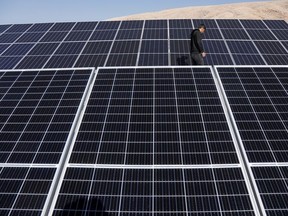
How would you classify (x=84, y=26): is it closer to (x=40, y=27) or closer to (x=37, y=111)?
(x=40, y=27)

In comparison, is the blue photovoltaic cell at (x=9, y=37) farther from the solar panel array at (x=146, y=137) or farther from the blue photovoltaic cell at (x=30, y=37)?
the solar panel array at (x=146, y=137)

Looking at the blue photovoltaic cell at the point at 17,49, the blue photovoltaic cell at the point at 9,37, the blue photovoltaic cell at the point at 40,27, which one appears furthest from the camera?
the blue photovoltaic cell at the point at 40,27

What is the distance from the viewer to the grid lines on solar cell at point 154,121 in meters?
7.46

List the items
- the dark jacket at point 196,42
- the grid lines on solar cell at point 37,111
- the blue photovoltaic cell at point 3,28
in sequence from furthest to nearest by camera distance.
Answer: the blue photovoltaic cell at point 3,28
the dark jacket at point 196,42
the grid lines on solar cell at point 37,111

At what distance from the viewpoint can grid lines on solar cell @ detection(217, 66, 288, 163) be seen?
753cm

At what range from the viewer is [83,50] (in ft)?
47.8

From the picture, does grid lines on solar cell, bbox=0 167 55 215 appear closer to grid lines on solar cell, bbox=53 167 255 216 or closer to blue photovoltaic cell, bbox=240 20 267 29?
grid lines on solar cell, bbox=53 167 255 216

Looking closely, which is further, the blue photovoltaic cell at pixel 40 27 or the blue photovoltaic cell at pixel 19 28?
the blue photovoltaic cell at pixel 19 28

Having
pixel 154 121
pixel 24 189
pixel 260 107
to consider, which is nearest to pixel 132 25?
pixel 154 121

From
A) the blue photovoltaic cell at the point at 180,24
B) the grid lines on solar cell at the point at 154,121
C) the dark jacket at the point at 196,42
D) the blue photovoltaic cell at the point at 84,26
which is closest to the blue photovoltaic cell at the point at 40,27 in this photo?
the blue photovoltaic cell at the point at 84,26

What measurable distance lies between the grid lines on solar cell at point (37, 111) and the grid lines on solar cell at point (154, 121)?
595 millimetres

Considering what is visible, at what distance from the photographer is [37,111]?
30.4 ft

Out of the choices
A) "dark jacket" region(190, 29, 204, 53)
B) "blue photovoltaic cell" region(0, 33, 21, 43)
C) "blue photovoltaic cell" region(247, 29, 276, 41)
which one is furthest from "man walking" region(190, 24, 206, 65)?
"blue photovoltaic cell" region(0, 33, 21, 43)

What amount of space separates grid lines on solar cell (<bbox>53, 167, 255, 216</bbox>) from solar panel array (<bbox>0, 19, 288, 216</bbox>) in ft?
0.08
